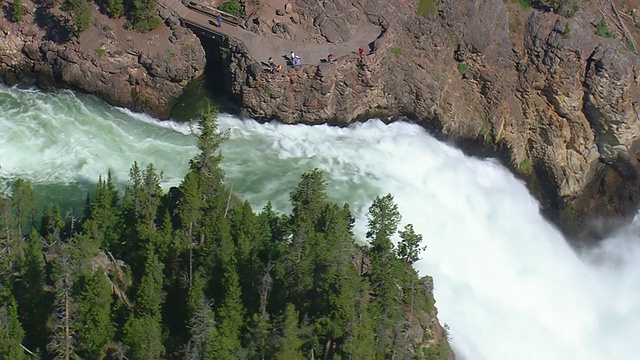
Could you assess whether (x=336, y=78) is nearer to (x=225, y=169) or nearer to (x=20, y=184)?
(x=225, y=169)

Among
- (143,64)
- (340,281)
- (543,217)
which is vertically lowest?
(543,217)

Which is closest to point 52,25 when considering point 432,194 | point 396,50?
point 396,50

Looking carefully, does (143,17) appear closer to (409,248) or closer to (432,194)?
(432,194)

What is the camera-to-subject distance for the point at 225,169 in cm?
6238

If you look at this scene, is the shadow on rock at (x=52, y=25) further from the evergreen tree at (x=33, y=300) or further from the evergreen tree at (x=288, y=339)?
the evergreen tree at (x=288, y=339)

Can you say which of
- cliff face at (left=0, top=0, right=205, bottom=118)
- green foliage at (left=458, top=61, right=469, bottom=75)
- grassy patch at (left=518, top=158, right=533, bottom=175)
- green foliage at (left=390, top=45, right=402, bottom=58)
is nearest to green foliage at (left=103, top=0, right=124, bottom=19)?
cliff face at (left=0, top=0, right=205, bottom=118)

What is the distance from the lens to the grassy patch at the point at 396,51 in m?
70.7

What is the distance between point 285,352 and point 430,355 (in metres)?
9.53

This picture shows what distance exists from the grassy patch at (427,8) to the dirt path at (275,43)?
167 inches

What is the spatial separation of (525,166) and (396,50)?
1510 cm

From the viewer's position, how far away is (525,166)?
3009 inches

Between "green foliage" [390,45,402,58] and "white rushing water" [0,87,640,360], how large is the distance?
209 inches

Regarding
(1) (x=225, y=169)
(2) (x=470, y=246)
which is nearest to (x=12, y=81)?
(1) (x=225, y=169)

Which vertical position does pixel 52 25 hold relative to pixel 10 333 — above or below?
below
